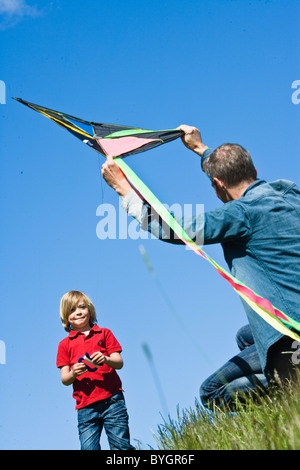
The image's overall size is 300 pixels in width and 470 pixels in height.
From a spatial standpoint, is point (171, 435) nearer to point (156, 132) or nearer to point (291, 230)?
point (291, 230)

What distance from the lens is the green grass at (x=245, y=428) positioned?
7.99ft

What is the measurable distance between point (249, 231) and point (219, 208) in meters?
0.26

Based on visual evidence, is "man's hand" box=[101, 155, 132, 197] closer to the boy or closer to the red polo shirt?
the boy

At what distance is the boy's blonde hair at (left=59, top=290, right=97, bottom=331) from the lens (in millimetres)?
4984

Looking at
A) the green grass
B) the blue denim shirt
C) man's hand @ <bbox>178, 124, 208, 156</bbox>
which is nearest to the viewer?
the green grass

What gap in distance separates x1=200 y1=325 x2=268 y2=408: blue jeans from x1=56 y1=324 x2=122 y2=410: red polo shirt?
35.2 inches

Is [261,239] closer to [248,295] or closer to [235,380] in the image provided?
[248,295]

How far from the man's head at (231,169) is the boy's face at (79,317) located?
1.96 metres

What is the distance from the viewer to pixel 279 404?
298 cm

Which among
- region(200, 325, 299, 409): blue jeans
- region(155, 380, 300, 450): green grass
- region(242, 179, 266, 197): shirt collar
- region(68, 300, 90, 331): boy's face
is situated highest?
region(242, 179, 266, 197): shirt collar

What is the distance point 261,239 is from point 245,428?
1.15 meters

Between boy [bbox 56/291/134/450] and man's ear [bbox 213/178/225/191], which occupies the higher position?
man's ear [bbox 213/178/225/191]

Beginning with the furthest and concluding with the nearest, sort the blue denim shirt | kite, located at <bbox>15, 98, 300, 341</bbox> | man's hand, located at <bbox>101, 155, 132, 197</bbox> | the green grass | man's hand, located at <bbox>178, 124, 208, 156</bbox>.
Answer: man's hand, located at <bbox>178, 124, 208, 156</bbox>, man's hand, located at <bbox>101, 155, 132, 197</bbox>, kite, located at <bbox>15, 98, 300, 341</bbox>, the blue denim shirt, the green grass

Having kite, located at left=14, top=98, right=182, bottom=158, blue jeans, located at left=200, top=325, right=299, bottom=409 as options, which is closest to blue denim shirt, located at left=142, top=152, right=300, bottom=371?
blue jeans, located at left=200, top=325, right=299, bottom=409
